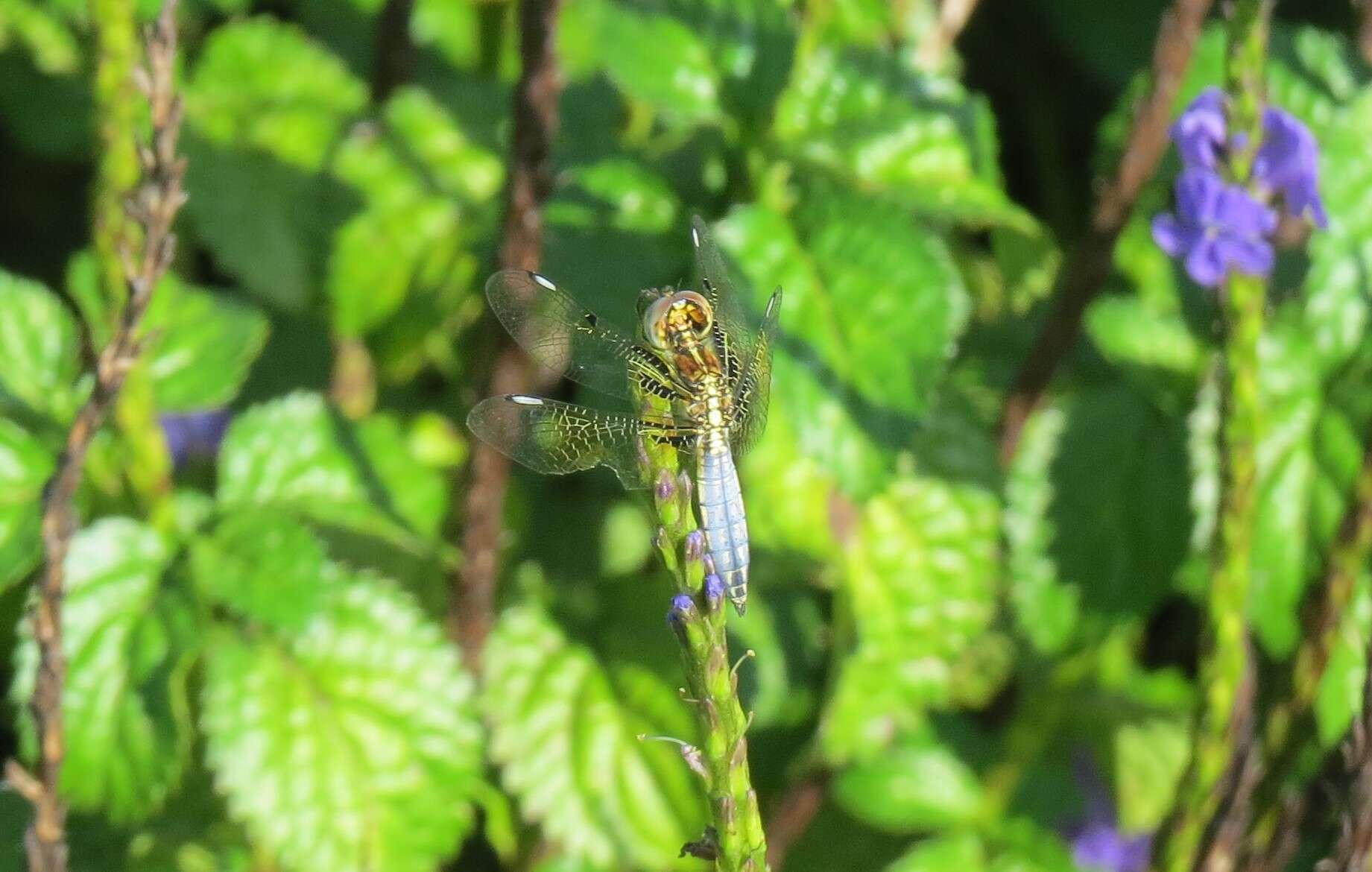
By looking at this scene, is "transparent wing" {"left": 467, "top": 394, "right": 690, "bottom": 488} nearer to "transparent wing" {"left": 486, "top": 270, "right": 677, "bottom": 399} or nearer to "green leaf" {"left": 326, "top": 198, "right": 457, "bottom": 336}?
"transparent wing" {"left": 486, "top": 270, "right": 677, "bottom": 399}

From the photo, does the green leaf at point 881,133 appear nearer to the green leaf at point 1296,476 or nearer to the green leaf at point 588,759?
the green leaf at point 1296,476

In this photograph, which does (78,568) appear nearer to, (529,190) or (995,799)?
(529,190)

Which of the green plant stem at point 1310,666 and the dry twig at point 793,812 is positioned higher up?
the green plant stem at point 1310,666

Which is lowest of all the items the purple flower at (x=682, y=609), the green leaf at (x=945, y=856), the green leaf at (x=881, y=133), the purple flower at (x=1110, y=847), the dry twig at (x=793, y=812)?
the purple flower at (x=1110, y=847)

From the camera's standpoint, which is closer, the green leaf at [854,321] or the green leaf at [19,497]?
the green leaf at [19,497]

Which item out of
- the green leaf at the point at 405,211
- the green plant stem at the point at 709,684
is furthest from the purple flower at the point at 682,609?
the green leaf at the point at 405,211

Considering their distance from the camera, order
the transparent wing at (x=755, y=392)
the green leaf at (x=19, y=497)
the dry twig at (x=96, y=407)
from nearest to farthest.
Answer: the dry twig at (x=96, y=407) → the transparent wing at (x=755, y=392) → the green leaf at (x=19, y=497)

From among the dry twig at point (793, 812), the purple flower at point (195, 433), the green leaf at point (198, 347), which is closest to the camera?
the green leaf at point (198, 347)
